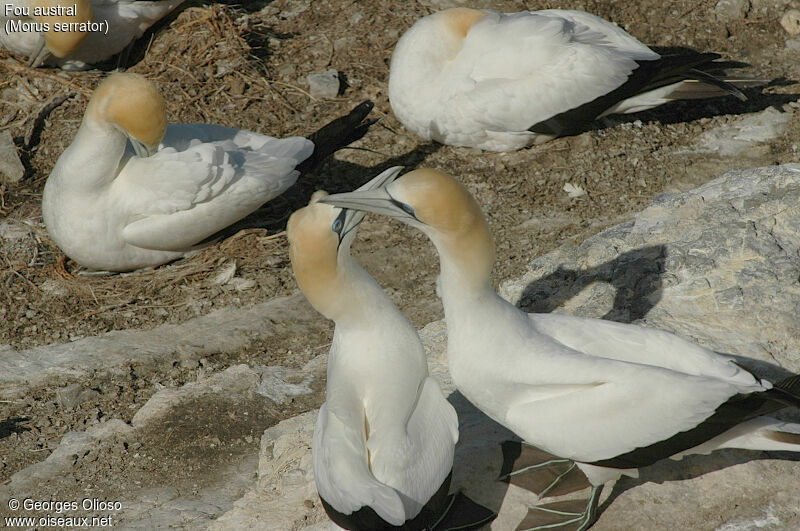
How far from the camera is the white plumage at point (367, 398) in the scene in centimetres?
295

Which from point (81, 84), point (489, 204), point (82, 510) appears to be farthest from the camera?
point (81, 84)

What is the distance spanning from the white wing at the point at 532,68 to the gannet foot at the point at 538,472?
3.41 m

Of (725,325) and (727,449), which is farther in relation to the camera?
(725,325)

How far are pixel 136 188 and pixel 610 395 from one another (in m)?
3.59

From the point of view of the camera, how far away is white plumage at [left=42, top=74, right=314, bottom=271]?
5.48m

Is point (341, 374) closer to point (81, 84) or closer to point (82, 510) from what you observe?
point (82, 510)

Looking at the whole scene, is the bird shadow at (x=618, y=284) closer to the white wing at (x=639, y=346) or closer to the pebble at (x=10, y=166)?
the white wing at (x=639, y=346)

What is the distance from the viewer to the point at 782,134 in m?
6.35

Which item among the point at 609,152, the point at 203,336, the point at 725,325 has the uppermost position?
the point at 725,325

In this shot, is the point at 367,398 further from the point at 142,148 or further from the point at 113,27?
the point at 113,27

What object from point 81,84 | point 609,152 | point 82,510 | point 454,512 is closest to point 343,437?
point 454,512

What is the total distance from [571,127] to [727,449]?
358 cm

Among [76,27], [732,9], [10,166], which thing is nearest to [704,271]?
[732,9]

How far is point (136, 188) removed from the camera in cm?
561
